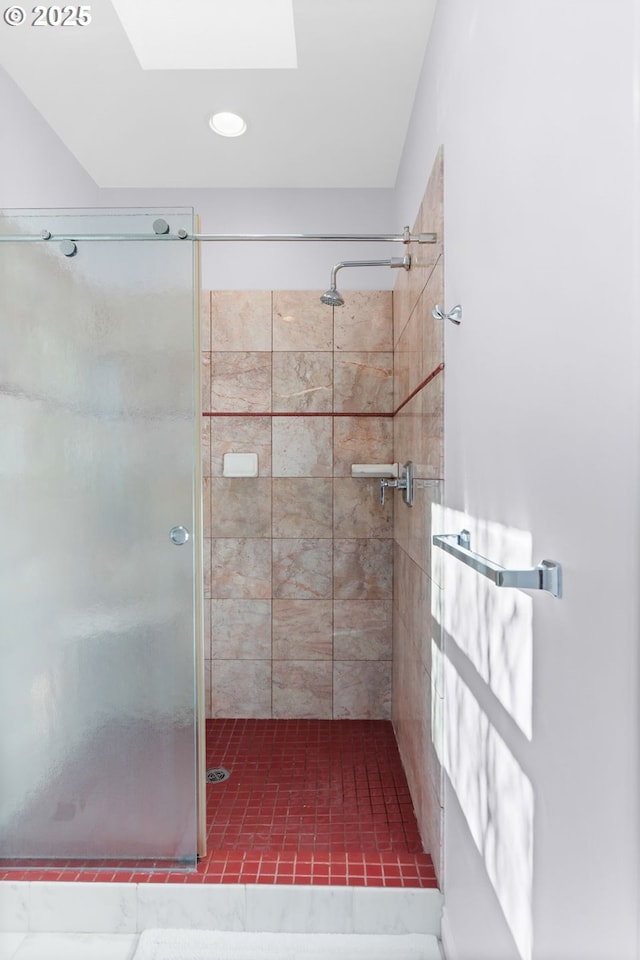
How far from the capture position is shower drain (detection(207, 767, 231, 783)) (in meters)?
2.36

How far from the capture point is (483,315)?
1.28 m

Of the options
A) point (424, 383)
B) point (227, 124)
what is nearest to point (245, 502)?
point (424, 383)

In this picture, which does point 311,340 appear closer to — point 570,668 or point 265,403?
point 265,403

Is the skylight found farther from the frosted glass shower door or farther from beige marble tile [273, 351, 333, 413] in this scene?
beige marble tile [273, 351, 333, 413]

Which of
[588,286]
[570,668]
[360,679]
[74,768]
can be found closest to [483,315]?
[588,286]

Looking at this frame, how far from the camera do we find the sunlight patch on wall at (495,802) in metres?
1.00

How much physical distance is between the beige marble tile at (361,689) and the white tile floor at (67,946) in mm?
1425

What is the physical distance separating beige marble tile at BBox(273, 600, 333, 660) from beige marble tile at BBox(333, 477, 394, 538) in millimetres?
366

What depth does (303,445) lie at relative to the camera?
9.79 feet

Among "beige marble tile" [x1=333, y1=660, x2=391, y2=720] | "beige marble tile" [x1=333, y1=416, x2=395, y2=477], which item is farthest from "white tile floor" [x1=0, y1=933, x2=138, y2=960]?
"beige marble tile" [x1=333, y1=416, x2=395, y2=477]

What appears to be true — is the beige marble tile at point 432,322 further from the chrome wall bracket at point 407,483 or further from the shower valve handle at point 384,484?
the shower valve handle at point 384,484

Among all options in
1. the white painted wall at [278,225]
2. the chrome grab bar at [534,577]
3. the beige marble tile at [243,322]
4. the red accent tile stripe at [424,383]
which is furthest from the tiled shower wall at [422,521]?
the chrome grab bar at [534,577]

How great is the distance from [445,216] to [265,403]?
148 cm

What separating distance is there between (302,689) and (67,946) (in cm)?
146
